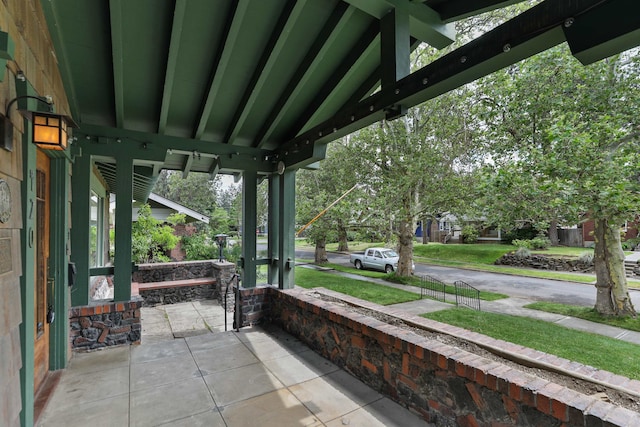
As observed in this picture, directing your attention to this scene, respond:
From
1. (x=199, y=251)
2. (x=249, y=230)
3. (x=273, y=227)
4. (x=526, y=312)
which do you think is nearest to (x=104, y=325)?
(x=249, y=230)

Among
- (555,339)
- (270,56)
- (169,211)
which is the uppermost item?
(270,56)

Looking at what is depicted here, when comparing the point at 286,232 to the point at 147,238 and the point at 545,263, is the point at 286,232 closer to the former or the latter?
the point at 147,238

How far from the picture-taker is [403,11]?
274cm

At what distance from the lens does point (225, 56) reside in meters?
3.12

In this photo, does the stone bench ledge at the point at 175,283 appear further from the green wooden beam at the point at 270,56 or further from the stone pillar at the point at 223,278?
the green wooden beam at the point at 270,56

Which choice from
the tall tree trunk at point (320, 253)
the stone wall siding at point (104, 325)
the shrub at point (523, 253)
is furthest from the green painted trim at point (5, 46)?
the shrub at point (523, 253)

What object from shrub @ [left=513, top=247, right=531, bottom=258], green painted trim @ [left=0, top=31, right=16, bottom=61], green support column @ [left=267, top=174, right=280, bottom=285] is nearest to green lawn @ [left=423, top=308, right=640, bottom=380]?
green support column @ [left=267, top=174, right=280, bottom=285]

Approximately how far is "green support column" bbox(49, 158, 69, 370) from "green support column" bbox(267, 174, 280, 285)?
2.73 meters

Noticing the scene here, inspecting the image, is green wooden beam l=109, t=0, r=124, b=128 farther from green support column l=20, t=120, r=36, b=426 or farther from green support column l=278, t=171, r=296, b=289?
green support column l=278, t=171, r=296, b=289

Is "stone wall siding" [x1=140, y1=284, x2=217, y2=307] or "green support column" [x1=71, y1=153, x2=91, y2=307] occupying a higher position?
"green support column" [x1=71, y1=153, x2=91, y2=307]

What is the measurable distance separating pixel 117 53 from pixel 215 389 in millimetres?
3358

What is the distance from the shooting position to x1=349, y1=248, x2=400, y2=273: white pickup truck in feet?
48.9

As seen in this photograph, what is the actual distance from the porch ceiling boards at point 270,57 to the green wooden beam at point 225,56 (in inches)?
0.5

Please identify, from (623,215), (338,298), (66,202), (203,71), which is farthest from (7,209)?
(623,215)
